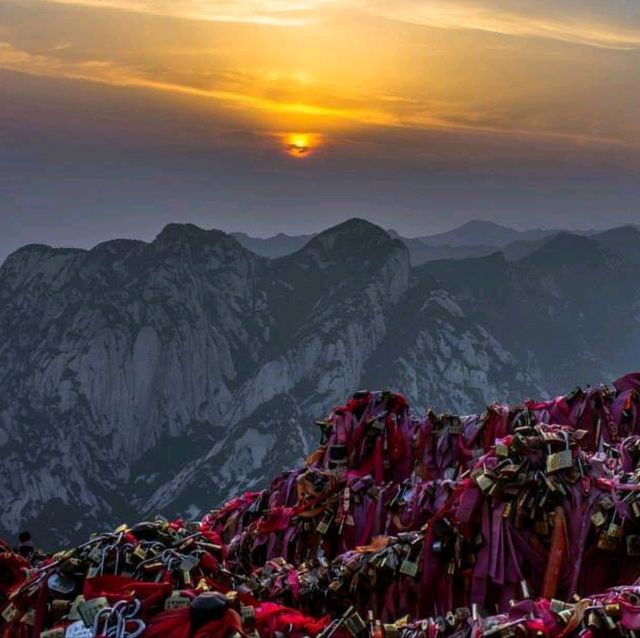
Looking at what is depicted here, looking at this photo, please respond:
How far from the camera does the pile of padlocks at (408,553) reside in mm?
6078

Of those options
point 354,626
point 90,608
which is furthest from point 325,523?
point 90,608

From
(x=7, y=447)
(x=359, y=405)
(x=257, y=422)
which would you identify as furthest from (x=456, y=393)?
(x=359, y=405)

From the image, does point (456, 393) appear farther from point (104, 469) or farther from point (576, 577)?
point (576, 577)

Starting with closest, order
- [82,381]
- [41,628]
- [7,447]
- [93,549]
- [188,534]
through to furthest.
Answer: [41,628], [93,549], [188,534], [7,447], [82,381]

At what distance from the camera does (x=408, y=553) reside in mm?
8602

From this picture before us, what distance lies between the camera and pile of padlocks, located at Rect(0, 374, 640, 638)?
6.08 m

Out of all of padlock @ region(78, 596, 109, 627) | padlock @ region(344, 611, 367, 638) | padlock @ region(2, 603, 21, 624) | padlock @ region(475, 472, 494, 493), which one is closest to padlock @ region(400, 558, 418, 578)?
padlock @ region(475, 472, 494, 493)

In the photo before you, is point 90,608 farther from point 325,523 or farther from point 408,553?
point 325,523

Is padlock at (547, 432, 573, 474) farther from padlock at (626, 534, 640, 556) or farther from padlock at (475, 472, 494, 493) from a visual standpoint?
padlock at (626, 534, 640, 556)

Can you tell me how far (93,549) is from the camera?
7.05m

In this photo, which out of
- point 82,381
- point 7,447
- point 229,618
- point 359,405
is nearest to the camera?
point 229,618

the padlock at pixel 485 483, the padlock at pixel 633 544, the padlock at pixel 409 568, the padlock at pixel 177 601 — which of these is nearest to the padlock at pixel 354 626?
the padlock at pixel 177 601

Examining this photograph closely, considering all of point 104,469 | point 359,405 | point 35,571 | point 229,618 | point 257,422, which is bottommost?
point 104,469

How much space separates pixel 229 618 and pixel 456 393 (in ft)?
645
